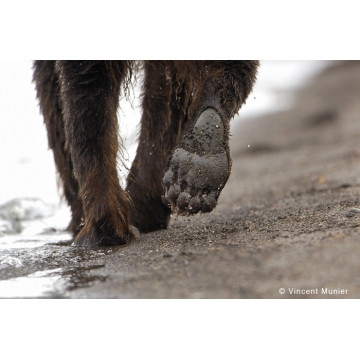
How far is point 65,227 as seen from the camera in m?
6.45

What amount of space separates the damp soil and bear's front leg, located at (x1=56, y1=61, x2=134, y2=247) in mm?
193

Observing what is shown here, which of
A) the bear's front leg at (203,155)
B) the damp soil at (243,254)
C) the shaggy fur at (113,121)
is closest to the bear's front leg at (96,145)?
the shaggy fur at (113,121)

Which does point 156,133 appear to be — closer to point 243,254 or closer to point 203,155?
point 203,155

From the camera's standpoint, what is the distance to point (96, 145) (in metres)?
4.88

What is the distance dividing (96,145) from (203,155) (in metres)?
0.92

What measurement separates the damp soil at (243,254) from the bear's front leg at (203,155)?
286 mm

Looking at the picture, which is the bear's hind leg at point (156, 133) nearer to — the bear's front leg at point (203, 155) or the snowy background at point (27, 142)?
the snowy background at point (27, 142)

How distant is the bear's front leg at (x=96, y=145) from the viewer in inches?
190

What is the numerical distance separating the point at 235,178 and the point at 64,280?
521 centimetres

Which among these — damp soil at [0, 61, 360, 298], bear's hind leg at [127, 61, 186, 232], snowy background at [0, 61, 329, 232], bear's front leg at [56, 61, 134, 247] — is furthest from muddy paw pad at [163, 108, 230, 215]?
bear's hind leg at [127, 61, 186, 232]

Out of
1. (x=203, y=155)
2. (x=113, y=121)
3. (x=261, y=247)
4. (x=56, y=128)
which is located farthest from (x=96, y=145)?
(x=261, y=247)

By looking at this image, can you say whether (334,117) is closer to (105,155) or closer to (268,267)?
(105,155)

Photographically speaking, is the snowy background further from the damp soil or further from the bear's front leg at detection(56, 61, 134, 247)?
the damp soil

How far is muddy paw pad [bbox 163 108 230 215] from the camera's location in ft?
14.0
